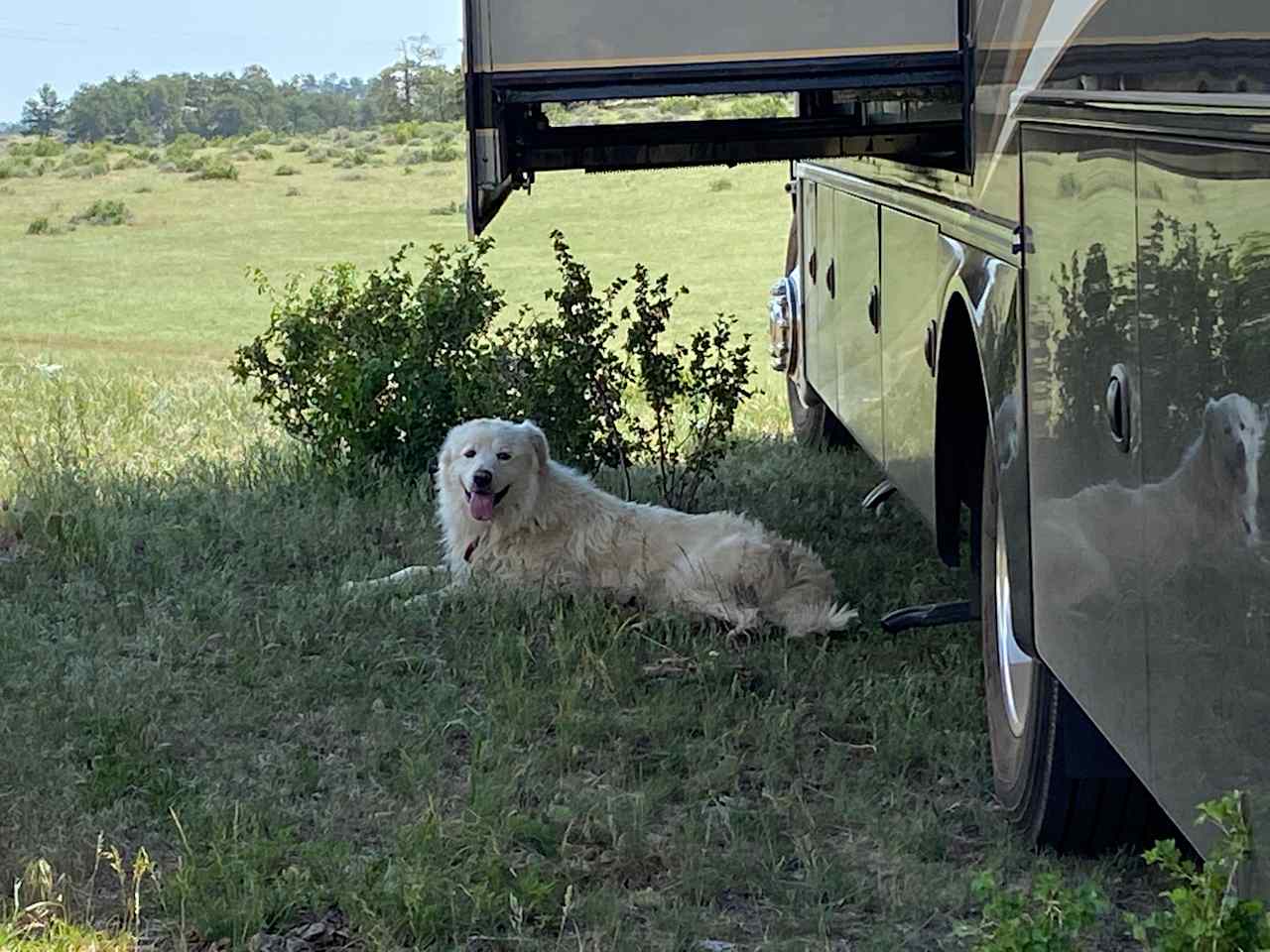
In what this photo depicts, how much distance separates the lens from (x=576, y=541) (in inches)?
283

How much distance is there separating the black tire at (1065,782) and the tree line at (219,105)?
2254 inches

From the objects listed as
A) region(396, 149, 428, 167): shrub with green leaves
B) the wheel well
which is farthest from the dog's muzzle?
region(396, 149, 428, 167): shrub with green leaves

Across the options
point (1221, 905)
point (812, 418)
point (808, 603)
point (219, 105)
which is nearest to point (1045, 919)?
point (1221, 905)

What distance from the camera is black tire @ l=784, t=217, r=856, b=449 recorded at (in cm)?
1014

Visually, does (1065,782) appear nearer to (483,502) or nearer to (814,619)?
(814,619)

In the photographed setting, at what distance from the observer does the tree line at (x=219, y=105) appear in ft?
217

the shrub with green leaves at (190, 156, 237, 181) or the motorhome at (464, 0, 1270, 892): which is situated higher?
the shrub with green leaves at (190, 156, 237, 181)

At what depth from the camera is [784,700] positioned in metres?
5.88

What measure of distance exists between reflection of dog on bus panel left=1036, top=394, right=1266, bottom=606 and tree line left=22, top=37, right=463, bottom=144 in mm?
58162

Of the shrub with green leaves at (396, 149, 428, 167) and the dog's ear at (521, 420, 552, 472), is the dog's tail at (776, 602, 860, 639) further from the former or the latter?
the shrub with green leaves at (396, 149, 428, 167)

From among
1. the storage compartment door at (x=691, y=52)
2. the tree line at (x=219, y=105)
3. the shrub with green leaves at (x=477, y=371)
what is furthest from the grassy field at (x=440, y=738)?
the tree line at (x=219, y=105)

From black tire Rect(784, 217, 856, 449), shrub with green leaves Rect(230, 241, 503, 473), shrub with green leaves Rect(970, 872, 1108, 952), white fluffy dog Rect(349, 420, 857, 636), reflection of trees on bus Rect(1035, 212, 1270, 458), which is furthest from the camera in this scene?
black tire Rect(784, 217, 856, 449)

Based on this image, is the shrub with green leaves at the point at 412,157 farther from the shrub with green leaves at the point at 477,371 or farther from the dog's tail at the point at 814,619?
the dog's tail at the point at 814,619

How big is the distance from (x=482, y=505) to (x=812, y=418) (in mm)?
3772
